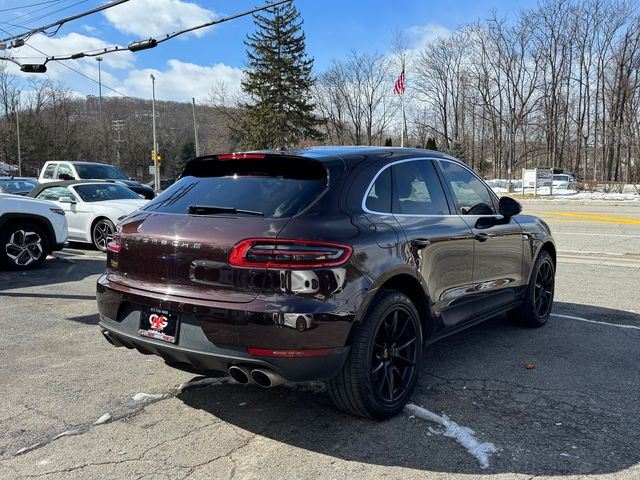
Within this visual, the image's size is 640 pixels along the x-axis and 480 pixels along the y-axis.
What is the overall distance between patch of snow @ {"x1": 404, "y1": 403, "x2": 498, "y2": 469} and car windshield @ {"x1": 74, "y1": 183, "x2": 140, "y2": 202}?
383 inches

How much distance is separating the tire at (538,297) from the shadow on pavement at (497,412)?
1.51ft

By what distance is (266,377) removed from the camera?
3.01 m

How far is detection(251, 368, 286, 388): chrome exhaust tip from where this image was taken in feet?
9.84

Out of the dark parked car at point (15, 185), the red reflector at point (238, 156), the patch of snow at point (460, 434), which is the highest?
the dark parked car at point (15, 185)

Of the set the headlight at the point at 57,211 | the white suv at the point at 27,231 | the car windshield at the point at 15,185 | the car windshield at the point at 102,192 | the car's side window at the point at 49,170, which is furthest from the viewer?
the car windshield at the point at 15,185

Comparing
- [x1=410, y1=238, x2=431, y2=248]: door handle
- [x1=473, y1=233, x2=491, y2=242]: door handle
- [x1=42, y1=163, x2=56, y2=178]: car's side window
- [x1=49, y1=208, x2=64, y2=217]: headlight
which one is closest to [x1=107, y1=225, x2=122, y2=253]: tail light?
[x1=410, y1=238, x2=431, y2=248]: door handle

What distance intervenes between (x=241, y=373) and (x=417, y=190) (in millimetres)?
1906

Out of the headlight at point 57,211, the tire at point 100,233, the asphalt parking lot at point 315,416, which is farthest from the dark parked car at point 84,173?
the asphalt parking lot at point 315,416

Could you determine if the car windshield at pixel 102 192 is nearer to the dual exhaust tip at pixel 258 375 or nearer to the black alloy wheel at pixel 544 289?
the black alloy wheel at pixel 544 289

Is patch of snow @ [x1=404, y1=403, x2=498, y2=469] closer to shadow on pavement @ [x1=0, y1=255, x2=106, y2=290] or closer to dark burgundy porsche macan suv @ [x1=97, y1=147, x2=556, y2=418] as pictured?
dark burgundy porsche macan suv @ [x1=97, y1=147, x2=556, y2=418]

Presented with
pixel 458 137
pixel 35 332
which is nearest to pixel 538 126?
pixel 458 137

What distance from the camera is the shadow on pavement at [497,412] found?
304cm

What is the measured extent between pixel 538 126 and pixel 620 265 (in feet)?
185

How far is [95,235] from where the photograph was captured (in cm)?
1114
